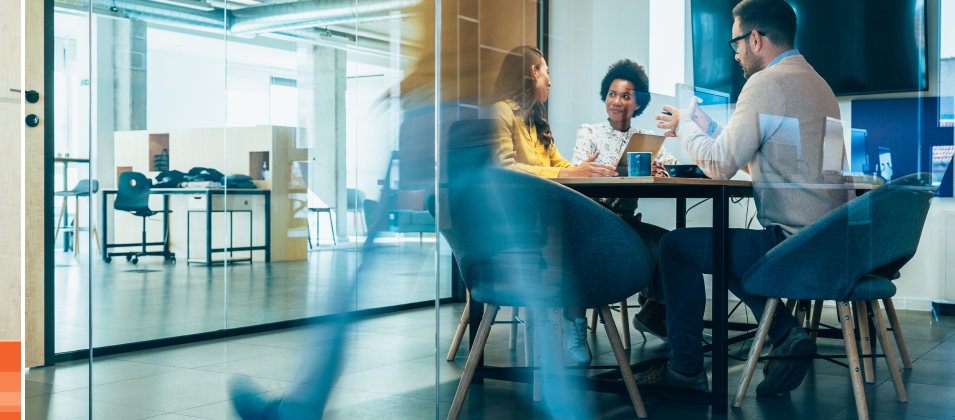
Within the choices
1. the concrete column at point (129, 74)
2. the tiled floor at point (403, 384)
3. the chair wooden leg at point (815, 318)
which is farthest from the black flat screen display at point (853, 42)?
the concrete column at point (129, 74)

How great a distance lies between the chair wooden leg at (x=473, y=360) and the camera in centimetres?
194

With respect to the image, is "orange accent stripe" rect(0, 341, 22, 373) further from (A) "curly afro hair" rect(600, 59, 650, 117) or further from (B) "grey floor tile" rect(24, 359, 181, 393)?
(A) "curly afro hair" rect(600, 59, 650, 117)

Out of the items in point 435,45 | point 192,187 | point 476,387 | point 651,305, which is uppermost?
point 435,45

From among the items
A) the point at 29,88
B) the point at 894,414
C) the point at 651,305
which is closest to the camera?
the point at 894,414

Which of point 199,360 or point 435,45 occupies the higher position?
point 435,45

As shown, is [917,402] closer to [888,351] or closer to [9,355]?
[888,351]

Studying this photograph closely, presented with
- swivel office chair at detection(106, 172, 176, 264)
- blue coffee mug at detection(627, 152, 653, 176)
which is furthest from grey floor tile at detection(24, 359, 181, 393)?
blue coffee mug at detection(627, 152, 653, 176)

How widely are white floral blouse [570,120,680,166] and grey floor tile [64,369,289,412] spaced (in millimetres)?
1117

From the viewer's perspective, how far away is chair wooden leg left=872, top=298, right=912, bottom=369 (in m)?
1.99

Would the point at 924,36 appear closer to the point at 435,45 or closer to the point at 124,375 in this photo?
the point at 435,45

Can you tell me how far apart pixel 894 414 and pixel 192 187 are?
2.59 metres

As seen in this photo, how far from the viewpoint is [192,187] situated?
3.00m

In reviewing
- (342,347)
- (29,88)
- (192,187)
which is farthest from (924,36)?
(29,88)

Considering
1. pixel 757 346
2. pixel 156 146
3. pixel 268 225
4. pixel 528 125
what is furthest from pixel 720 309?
pixel 156 146
